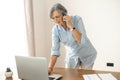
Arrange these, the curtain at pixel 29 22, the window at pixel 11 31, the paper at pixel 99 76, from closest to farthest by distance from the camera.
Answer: the paper at pixel 99 76, the window at pixel 11 31, the curtain at pixel 29 22

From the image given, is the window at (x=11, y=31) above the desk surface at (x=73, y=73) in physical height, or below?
above

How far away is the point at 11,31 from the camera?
276 centimetres

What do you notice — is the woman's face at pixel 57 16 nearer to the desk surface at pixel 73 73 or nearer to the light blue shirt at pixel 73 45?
the light blue shirt at pixel 73 45

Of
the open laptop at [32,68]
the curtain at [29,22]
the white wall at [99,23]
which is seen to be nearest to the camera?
the open laptop at [32,68]

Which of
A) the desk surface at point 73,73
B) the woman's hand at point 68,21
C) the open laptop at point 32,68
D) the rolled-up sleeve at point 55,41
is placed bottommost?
the desk surface at point 73,73

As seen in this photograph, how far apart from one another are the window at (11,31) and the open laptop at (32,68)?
1123 millimetres

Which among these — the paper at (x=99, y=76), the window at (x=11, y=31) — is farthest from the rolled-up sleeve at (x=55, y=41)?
the window at (x=11, y=31)

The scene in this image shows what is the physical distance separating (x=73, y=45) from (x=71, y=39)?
0.27ft

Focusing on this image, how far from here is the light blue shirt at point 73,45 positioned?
2.07m

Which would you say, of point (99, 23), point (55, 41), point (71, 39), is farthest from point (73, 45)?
point (99, 23)

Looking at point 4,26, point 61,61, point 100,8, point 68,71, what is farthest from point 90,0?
point 68,71

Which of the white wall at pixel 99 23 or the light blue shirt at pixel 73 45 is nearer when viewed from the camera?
the light blue shirt at pixel 73 45

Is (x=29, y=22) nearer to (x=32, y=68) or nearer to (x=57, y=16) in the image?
(x=57, y=16)

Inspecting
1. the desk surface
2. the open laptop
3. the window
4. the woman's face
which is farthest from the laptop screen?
the window
